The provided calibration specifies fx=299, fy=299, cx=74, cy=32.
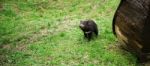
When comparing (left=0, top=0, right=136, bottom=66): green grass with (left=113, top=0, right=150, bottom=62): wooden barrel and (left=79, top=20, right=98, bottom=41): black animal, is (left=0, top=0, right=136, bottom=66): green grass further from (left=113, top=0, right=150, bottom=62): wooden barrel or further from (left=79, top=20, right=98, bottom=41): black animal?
(left=113, top=0, right=150, bottom=62): wooden barrel

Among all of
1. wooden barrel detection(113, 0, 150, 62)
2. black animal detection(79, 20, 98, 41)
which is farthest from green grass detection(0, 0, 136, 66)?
wooden barrel detection(113, 0, 150, 62)

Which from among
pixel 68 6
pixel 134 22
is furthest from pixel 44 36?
pixel 68 6

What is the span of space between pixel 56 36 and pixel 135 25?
12.6 feet

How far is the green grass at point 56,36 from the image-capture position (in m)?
9.48

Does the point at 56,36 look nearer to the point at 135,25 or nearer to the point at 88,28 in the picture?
the point at 88,28

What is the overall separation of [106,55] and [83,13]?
6.22 meters

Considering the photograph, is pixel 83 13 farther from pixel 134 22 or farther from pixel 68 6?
pixel 134 22

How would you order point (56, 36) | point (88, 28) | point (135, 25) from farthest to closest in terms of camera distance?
point (56, 36), point (88, 28), point (135, 25)

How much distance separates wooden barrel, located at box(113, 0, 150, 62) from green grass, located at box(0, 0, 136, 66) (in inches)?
21.3

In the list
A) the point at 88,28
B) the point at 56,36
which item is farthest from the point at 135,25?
the point at 56,36

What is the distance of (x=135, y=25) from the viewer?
8516 millimetres

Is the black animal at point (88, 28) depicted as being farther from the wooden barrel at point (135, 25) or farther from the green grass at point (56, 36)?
the wooden barrel at point (135, 25)

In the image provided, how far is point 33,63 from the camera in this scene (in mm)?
9406

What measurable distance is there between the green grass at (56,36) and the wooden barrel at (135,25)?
1.78 ft
